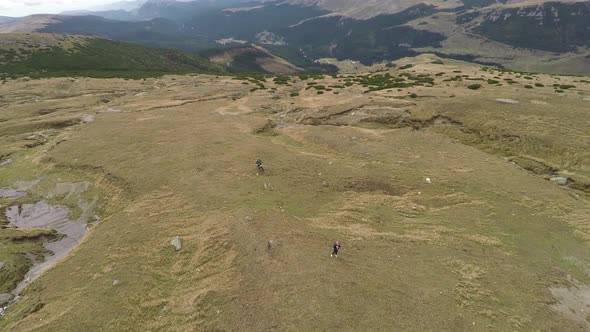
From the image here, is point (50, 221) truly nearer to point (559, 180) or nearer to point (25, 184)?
point (25, 184)

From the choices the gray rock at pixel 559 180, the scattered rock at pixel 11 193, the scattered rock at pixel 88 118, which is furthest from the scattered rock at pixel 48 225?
the gray rock at pixel 559 180

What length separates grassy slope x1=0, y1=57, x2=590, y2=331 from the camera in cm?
1875

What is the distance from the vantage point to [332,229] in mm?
26047

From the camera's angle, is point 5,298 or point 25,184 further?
point 25,184

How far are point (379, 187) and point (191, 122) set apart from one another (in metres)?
35.4

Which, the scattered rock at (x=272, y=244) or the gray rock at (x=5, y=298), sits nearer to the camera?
the gray rock at (x=5, y=298)

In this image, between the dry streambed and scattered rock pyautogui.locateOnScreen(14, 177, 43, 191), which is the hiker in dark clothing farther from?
scattered rock pyautogui.locateOnScreen(14, 177, 43, 191)

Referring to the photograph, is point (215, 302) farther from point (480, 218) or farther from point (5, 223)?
point (5, 223)

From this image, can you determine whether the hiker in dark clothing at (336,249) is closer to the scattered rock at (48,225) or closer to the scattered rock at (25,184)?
the scattered rock at (48,225)

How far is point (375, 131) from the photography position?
4803cm

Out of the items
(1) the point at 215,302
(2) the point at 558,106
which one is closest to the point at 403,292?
(1) the point at 215,302

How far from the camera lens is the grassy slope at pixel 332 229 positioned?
1875cm

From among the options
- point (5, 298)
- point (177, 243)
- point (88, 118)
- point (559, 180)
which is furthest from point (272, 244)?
point (88, 118)

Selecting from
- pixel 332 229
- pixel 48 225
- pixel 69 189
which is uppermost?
pixel 332 229
